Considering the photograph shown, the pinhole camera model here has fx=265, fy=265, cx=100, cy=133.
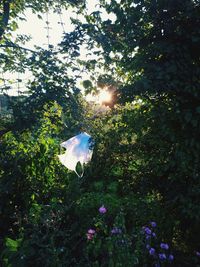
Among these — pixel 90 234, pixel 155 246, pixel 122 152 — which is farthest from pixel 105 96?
pixel 155 246

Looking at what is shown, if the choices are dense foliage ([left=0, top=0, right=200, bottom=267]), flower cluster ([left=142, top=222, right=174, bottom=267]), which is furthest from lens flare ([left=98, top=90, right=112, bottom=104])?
flower cluster ([left=142, top=222, right=174, bottom=267])

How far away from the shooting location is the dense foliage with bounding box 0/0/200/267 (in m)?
2.77

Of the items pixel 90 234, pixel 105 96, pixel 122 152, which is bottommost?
pixel 90 234

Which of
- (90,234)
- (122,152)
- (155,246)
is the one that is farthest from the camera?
(122,152)

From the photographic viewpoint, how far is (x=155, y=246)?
9.97ft

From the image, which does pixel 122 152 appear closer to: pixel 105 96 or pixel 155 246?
pixel 105 96

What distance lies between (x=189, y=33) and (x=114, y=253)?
96.8 inches

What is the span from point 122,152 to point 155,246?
4.55 feet

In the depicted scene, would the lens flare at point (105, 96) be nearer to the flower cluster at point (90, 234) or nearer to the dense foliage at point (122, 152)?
the dense foliage at point (122, 152)

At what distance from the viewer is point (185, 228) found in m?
3.41

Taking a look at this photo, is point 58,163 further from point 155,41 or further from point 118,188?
point 155,41

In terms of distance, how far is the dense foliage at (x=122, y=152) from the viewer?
2.77m

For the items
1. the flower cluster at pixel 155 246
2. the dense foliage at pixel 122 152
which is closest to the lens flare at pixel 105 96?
the dense foliage at pixel 122 152

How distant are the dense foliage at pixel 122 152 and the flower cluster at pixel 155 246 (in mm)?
18
